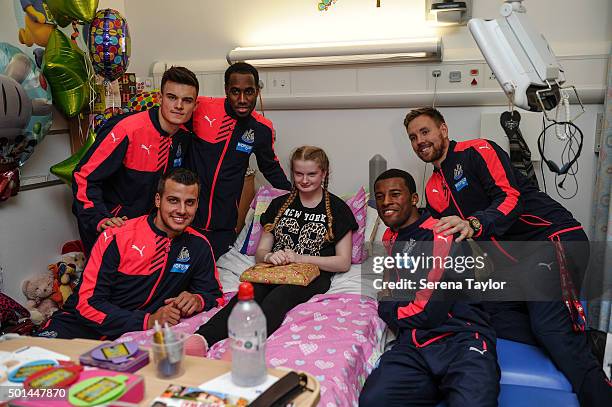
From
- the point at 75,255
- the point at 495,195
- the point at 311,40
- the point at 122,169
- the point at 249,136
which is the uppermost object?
the point at 311,40

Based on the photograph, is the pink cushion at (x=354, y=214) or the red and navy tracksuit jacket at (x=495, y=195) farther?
the pink cushion at (x=354, y=214)

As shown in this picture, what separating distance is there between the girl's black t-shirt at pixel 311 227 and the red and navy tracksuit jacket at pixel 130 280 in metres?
0.45

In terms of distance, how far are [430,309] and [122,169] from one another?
1.55 m

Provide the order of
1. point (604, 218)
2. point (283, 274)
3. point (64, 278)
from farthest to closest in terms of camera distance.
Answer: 1. point (64, 278)
2. point (604, 218)
3. point (283, 274)

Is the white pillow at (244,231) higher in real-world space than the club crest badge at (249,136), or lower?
lower

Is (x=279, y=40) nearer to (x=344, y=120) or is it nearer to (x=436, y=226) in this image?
(x=344, y=120)

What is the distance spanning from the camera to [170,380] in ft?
4.09

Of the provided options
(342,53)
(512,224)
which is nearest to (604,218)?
(512,224)

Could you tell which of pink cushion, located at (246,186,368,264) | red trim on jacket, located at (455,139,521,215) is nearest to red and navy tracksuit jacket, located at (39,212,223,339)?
pink cushion, located at (246,186,368,264)

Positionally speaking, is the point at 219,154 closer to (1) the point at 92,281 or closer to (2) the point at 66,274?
(1) the point at 92,281

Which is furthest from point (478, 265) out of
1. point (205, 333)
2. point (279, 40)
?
point (279, 40)

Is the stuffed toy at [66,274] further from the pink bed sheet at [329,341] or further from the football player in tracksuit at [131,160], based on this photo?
the pink bed sheet at [329,341]

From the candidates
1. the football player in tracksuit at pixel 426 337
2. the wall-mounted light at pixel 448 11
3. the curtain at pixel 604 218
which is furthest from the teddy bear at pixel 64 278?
the curtain at pixel 604 218

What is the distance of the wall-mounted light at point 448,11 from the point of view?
2.81 metres
